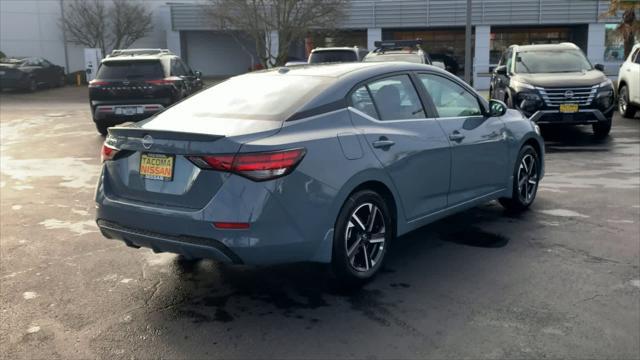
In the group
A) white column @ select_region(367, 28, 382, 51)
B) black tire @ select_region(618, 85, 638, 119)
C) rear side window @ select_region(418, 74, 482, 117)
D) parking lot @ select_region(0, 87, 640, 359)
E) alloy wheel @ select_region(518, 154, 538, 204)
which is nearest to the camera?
parking lot @ select_region(0, 87, 640, 359)

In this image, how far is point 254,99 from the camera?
482 centimetres

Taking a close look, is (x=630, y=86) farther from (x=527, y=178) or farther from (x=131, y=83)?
(x=131, y=83)

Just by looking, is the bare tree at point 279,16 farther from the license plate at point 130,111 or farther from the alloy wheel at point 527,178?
the alloy wheel at point 527,178

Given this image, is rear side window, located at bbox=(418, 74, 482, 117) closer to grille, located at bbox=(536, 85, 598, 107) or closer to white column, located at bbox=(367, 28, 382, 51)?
grille, located at bbox=(536, 85, 598, 107)

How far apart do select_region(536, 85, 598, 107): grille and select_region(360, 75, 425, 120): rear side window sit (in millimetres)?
7156

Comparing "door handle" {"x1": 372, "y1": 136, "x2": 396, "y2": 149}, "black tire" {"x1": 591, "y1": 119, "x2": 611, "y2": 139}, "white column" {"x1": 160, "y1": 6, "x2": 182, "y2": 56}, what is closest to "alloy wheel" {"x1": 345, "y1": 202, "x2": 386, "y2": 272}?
"door handle" {"x1": 372, "y1": 136, "x2": 396, "y2": 149}

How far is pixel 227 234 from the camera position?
13.1 feet

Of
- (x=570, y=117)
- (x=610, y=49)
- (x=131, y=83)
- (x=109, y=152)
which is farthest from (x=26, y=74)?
(x=610, y=49)

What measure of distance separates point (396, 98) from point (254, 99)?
3.80 ft

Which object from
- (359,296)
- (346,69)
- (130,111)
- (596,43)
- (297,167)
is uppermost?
(596,43)

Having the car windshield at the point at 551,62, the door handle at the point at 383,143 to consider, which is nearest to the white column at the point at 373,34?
the car windshield at the point at 551,62

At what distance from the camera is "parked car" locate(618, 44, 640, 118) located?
1476 cm

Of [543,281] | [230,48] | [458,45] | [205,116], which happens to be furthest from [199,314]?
[230,48]

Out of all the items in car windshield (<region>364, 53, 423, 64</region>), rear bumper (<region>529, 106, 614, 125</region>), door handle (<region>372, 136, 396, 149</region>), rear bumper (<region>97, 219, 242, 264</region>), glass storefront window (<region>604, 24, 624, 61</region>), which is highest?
glass storefront window (<region>604, 24, 624, 61</region>)
